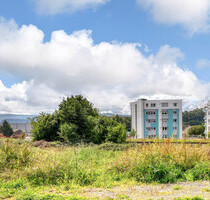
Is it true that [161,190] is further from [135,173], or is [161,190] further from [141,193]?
[135,173]

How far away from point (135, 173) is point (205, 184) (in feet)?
6.44

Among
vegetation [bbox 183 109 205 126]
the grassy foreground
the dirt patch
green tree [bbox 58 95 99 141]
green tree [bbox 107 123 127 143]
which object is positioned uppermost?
vegetation [bbox 183 109 205 126]

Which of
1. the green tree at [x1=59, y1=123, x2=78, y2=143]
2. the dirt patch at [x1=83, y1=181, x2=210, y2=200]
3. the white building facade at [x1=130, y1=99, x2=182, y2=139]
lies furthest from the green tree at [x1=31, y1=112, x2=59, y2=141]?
the white building facade at [x1=130, y1=99, x2=182, y2=139]

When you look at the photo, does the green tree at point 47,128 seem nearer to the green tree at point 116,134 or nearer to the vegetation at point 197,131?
the green tree at point 116,134

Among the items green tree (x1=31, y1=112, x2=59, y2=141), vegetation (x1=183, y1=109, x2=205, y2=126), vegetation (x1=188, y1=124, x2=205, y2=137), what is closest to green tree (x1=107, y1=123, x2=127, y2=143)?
green tree (x1=31, y1=112, x2=59, y2=141)

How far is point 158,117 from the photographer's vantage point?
52281 mm

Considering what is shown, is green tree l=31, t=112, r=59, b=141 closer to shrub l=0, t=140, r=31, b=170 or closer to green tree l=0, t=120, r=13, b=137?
shrub l=0, t=140, r=31, b=170

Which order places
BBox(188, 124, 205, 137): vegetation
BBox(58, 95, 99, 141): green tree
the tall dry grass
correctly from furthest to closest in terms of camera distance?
BBox(188, 124, 205, 137): vegetation < BBox(58, 95, 99, 141): green tree < the tall dry grass

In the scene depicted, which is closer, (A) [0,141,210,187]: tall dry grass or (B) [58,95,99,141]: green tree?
(A) [0,141,210,187]: tall dry grass

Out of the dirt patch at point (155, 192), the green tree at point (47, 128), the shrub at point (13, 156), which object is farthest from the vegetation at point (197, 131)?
the dirt patch at point (155, 192)

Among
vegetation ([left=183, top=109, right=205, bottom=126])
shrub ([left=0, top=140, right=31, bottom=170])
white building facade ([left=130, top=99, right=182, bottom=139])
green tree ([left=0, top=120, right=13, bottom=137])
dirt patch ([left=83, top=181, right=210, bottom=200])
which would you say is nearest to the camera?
dirt patch ([left=83, top=181, right=210, bottom=200])

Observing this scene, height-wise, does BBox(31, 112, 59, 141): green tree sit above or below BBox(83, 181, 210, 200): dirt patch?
above

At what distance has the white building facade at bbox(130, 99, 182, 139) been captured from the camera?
51594mm

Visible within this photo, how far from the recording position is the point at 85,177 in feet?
23.2
